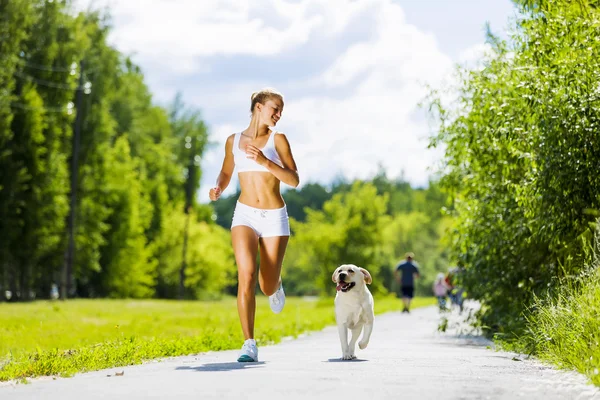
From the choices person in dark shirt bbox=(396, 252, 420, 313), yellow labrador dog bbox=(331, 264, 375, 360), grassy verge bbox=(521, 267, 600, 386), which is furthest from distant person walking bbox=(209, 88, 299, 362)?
person in dark shirt bbox=(396, 252, 420, 313)

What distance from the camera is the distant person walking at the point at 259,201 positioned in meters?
10.0

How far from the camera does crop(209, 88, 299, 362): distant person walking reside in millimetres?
10000

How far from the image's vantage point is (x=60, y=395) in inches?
292

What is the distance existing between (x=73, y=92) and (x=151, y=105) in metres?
32.1

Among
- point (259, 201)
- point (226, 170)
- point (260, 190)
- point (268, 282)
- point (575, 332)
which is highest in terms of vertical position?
point (226, 170)

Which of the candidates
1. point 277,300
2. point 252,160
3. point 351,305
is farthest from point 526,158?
point 252,160

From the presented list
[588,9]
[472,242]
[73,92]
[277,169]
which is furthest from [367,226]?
[277,169]

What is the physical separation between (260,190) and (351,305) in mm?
1898

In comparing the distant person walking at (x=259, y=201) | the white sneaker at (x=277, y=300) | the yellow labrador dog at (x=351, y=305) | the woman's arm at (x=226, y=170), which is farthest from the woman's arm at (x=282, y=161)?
the yellow labrador dog at (x=351, y=305)

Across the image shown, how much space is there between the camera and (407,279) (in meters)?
34.8

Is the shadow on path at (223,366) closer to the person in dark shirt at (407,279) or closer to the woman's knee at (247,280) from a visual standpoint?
the woman's knee at (247,280)

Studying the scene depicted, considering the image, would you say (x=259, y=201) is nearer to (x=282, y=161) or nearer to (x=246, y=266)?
(x=282, y=161)

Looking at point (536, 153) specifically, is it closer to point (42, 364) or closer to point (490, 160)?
point (490, 160)

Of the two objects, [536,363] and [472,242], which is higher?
[472,242]
